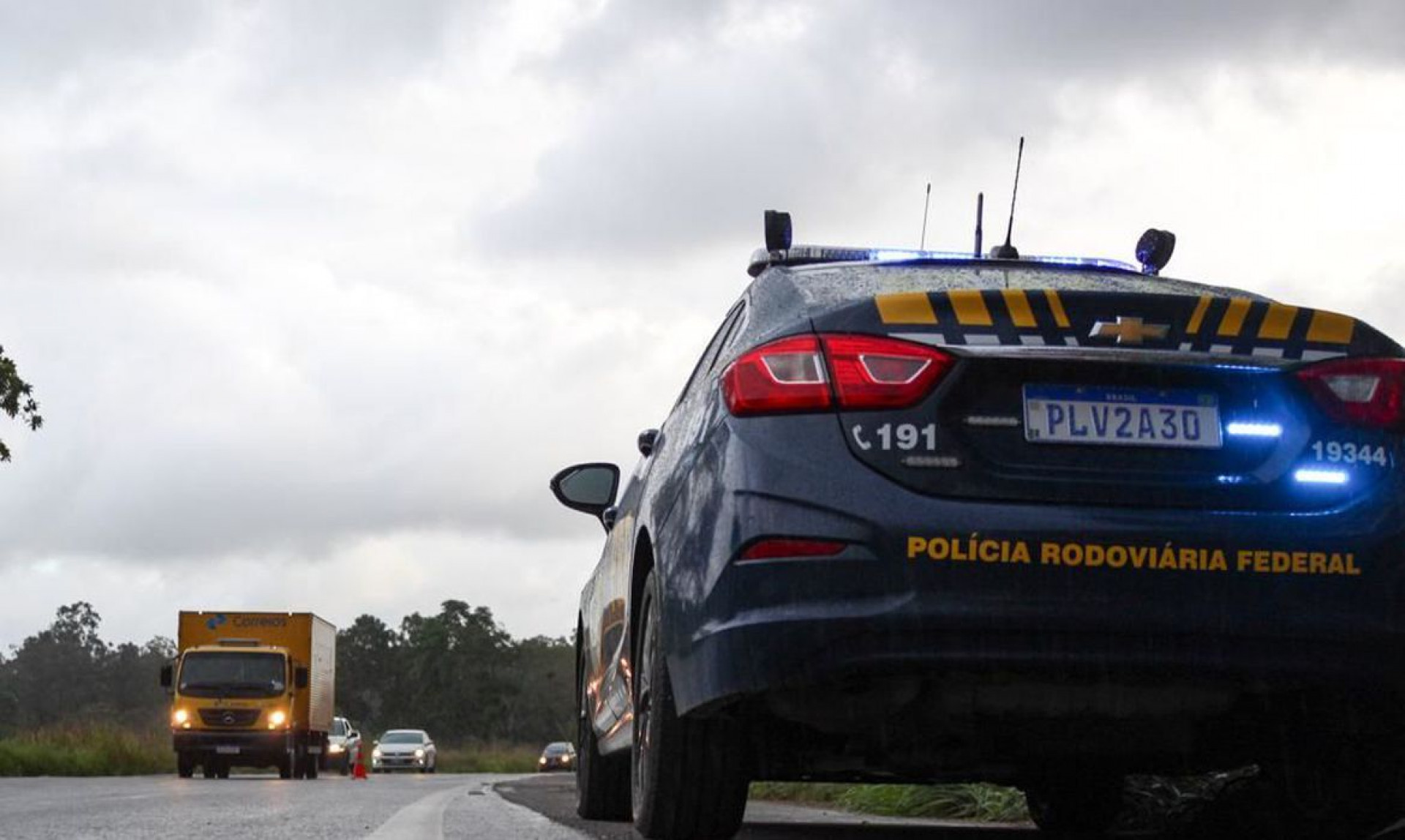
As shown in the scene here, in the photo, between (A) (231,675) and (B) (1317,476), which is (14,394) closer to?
(A) (231,675)

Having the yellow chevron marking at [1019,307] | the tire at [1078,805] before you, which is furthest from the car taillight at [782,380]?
the tire at [1078,805]

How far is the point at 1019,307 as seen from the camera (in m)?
4.65

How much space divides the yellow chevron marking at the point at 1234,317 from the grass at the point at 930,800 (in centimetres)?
467

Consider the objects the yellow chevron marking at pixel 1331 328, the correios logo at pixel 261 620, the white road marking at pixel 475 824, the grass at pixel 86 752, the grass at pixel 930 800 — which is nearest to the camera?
the yellow chevron marking at pixel 1331 328

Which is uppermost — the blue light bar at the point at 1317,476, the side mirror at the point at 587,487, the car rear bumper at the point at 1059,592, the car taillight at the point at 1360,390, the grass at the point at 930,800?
the side mirror at the point at 587,487

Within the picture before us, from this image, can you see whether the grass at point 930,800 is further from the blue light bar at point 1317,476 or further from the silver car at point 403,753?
the silver car at point 403,753

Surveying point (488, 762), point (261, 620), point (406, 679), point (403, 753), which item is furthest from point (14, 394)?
point (406, 679)

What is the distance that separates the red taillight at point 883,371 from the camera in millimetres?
4480

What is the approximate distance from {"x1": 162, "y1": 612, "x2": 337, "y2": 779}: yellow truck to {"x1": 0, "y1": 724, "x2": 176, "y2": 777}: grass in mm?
1722

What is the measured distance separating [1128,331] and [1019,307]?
27 cm

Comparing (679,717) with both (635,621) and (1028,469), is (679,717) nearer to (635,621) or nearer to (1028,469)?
(635,621)

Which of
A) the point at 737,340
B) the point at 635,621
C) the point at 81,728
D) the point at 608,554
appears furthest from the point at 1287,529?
the point at 81,728

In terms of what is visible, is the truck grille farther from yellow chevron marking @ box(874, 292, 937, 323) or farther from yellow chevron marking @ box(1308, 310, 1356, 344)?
yellow chevron marking @ box(1308, 310, 1356, 344)

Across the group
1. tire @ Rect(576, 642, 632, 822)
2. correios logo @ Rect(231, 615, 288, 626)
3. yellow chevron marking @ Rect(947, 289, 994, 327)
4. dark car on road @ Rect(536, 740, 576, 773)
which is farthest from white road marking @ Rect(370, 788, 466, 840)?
dark car on road @ Rect(536, 740, 576, 773)
